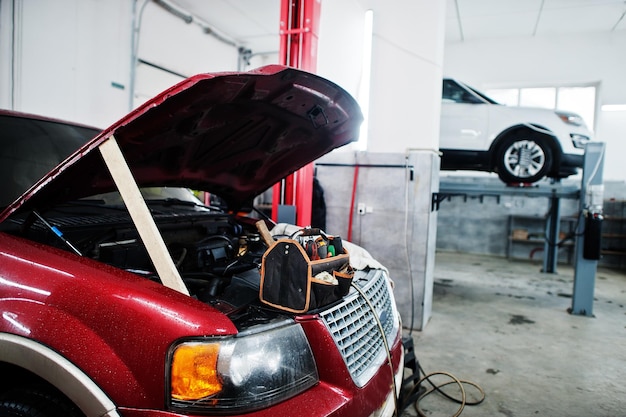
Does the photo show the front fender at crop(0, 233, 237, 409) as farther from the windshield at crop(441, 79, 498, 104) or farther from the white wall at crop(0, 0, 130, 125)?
the windshield at crop(441, 79, 498, 104)

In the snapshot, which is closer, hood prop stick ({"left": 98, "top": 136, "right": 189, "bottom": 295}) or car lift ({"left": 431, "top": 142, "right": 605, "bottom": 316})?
hood prop stick ({"left": 98, "top": 136, "right": 189, "bottom": 295})

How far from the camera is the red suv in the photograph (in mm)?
987

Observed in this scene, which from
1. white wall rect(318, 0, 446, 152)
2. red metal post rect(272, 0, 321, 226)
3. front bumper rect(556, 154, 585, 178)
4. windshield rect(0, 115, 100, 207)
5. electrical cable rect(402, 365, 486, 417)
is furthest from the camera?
front bumper rect(556, 154, 585, 178)

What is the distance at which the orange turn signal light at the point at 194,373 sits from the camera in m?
0.98

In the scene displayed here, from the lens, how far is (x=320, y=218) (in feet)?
13.3

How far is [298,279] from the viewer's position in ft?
4.01

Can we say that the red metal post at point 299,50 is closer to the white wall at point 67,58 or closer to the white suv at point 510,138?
the white suv at point 510,138

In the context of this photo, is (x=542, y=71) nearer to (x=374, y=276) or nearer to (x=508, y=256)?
(x=508, y=256)

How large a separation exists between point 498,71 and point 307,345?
948 centimetres

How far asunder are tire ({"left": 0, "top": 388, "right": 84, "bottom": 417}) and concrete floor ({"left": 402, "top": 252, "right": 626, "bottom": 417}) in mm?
1843

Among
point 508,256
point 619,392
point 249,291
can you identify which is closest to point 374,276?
point 249,291

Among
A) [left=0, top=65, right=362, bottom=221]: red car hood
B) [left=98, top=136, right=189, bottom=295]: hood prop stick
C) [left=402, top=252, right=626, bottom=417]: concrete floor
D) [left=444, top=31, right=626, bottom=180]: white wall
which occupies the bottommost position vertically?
[left=402, top=252, right=626, bottom=417]: concrete floor

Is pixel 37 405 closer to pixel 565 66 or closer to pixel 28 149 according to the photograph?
pixel 28 149

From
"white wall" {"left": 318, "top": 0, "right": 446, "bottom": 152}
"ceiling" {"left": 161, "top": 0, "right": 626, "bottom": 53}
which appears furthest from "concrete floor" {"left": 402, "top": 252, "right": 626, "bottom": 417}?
"ceiling" {"left": 161, "top": 0, "right": 626, "bottom": 53}
